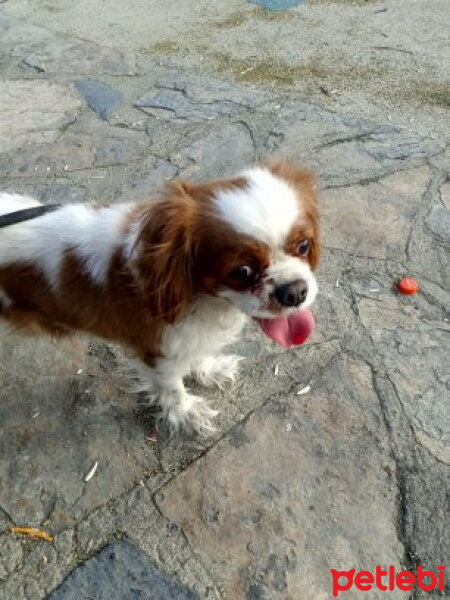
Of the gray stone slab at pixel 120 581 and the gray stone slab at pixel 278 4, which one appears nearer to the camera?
the gray stone slab at pixel 120 581

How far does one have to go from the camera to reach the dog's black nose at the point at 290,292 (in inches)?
73.5

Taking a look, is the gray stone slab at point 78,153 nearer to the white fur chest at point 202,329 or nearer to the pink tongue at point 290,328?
the white fur chest at point 202,329

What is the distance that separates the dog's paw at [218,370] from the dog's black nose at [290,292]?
0.84 m

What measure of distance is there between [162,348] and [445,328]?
4.68 feet

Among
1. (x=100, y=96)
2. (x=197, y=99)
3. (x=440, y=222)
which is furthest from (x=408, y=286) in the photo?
(x=100, y=96)

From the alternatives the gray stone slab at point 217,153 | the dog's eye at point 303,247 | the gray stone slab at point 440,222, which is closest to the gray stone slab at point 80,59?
the gray stone slab at point 217,153

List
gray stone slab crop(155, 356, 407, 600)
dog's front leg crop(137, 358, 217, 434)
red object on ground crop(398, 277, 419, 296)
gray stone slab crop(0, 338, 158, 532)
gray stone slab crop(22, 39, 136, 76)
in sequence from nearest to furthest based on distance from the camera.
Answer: gray stone slab crop(155, 356, 407, 600), gray stone slab crop(0, 338, 158, 532), dog's front leg crop(137, 358, 217, 434), red object on ground crop(398, 277, 419, 296), gray stone slab crop(22, 39, 136, 76)

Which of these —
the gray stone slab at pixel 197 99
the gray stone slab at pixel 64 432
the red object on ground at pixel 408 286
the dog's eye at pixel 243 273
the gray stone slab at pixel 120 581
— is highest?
the dog's eye at pixel 243 273

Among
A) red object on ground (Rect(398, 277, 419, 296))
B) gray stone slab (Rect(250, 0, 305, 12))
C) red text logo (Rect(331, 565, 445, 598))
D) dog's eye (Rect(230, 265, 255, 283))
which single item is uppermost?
gray stone slab (Rect(250, 0, 305, 12))

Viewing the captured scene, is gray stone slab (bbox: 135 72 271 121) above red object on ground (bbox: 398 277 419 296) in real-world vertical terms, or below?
above

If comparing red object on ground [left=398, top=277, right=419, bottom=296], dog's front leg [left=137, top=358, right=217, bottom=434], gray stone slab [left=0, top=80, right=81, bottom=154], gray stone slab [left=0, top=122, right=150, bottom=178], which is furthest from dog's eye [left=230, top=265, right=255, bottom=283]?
gray stone slab [left=0, top=80, right=81, bottom=154]

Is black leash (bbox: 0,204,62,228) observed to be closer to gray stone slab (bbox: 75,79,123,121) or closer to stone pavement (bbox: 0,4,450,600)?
stone pavement (bbox: 0,4,450,600)

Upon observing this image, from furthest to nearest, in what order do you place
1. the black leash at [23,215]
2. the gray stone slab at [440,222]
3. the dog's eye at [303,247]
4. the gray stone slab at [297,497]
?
the gray stone slab at [440,222], the black leash at [23,215], the gray stone slab at [297,497], the dog's eye at [303,247]

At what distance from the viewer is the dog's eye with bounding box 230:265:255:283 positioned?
1861mm
